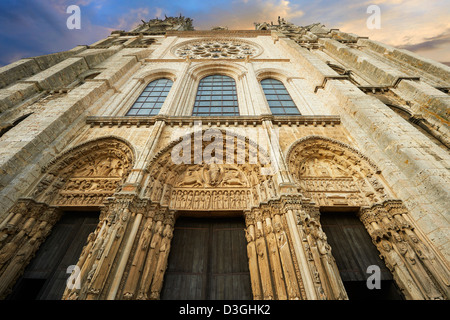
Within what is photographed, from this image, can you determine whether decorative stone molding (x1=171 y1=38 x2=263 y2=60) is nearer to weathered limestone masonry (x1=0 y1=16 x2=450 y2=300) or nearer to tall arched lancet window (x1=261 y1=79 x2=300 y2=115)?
tall arched lancet window (x1=261 y1=79 x2=300 y2=115)

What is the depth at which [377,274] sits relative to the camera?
3967 mm

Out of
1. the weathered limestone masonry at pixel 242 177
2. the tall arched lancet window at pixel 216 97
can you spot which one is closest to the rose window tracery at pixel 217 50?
the tall arched lancet window at pixel 216 97

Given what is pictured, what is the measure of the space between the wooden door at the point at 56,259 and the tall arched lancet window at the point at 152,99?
4919mm

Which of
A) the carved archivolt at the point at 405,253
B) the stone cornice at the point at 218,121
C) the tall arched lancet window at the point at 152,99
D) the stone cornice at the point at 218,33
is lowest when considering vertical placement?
the carved archivolt at the point at 405,253

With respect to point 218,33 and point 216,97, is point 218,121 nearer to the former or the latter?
point 216,97

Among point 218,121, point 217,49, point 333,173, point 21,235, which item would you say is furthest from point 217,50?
point 21,235

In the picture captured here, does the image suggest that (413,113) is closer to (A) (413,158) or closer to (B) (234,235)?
(A) (413,158)

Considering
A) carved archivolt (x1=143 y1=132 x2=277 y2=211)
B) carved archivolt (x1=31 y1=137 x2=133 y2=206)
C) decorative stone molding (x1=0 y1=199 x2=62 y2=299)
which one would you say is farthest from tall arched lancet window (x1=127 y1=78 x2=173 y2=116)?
decorative stone molding (x1=0 y1=199 x2=62 y2=299)

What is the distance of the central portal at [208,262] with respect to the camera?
3848mm

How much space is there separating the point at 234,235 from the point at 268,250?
39.8 inches

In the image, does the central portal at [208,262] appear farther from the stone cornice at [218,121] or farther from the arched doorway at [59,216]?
the stone cornice at [218,121]

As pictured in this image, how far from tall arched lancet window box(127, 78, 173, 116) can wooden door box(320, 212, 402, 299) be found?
25.2 ft

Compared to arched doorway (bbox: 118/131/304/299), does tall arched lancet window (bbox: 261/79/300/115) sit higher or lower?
higher

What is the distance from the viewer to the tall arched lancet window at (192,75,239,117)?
8595mm
